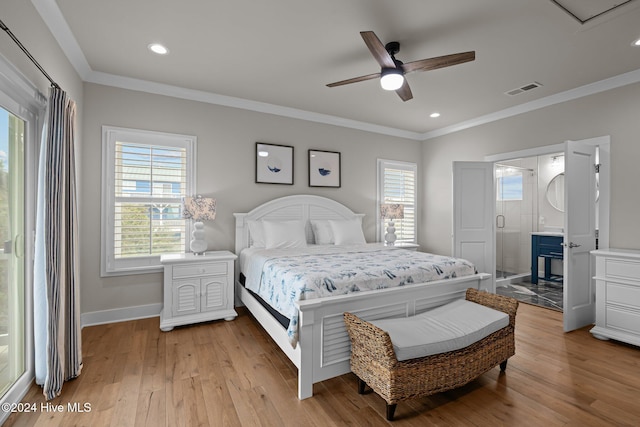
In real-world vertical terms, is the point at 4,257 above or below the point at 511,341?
above

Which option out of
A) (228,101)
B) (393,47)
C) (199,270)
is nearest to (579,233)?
(393,47)

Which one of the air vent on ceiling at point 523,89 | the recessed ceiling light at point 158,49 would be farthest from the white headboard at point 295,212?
the air vent on ceiling at point 523,89

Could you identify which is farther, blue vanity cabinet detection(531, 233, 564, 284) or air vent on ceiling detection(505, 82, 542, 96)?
blue vanity cabinet detection(531, 233, 564, 284)

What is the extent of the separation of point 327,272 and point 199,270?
5.61 ft

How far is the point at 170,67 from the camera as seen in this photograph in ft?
10.5

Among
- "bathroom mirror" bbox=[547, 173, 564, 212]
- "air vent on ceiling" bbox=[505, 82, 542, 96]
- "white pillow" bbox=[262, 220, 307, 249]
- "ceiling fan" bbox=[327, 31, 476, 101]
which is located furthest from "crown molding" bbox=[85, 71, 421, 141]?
"bathroom mirror" bbox=[547, 173, 564, 212]

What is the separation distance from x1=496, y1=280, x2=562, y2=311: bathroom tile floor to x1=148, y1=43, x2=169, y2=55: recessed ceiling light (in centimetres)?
544

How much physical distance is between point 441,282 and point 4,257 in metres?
3.18

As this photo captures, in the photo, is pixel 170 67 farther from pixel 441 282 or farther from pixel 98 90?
pixel 441 282

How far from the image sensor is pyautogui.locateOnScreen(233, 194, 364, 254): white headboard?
407cm

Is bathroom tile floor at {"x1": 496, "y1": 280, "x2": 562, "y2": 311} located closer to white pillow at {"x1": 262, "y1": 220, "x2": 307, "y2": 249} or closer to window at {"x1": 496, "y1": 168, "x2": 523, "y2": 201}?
window at {"x1": 496, "y1": 168, "x2": 523, "y2": 201}

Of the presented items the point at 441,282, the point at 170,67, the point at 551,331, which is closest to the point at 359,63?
the point at 170,67

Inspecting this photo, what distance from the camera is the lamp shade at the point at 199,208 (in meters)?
3.54

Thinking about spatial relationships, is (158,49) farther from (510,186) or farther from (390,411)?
(510,186)
